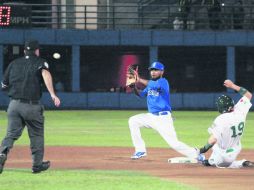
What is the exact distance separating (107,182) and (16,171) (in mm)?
1956

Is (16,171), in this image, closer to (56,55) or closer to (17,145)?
(17,145)

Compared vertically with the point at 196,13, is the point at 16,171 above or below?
below

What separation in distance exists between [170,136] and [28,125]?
2889mm

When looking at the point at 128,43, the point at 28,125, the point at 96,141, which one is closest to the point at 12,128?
the point at 28,125

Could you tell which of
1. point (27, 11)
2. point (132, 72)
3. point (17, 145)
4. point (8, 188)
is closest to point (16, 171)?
point (8, 188)

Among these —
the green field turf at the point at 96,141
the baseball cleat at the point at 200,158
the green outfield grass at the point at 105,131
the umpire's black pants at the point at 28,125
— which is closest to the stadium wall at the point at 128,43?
the green field turf at the point at 96,141

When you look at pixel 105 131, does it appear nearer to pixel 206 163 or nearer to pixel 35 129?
pixel 206 163

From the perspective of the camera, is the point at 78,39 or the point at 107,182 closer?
the point at 107,182

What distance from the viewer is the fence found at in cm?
3650

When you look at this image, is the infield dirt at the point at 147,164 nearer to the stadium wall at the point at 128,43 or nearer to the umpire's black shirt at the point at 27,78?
the umpire's black shirt at the point at 27,78

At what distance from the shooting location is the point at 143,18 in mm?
37625

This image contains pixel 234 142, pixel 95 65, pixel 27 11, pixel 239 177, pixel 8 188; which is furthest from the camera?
pixel 95 65

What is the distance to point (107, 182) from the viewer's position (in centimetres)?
1097

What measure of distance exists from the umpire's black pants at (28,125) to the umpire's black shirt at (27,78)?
0.14m
